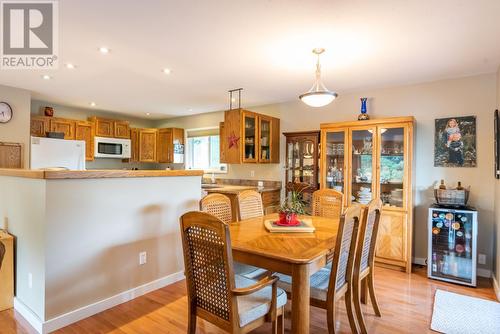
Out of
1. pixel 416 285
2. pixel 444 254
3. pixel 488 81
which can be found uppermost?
pixel 488 81

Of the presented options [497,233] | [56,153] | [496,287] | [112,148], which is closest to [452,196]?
[497,233]

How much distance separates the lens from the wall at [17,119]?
417cm

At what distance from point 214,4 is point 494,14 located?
2.06m

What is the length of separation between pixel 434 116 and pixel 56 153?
19.1 ft

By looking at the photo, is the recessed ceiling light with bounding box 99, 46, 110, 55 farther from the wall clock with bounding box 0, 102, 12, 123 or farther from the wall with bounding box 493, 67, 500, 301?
the wall with bounding box 493, 67, 500, 301

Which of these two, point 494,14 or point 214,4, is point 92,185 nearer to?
point 214,4

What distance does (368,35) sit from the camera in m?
2.46

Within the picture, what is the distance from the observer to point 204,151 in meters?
6.56

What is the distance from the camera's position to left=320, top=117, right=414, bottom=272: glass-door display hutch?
3.61 meters

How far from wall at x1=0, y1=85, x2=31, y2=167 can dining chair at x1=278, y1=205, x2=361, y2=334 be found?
4.52 meters

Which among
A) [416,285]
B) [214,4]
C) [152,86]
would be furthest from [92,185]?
[416,285]

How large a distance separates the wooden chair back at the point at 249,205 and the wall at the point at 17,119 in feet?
12.0

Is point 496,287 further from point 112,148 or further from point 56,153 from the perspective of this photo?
point 112,148

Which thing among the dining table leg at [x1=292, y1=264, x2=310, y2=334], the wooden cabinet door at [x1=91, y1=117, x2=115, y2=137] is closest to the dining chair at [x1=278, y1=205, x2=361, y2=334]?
the dining table leg at [x1=292, y1=264, x2=310, y2=334]
